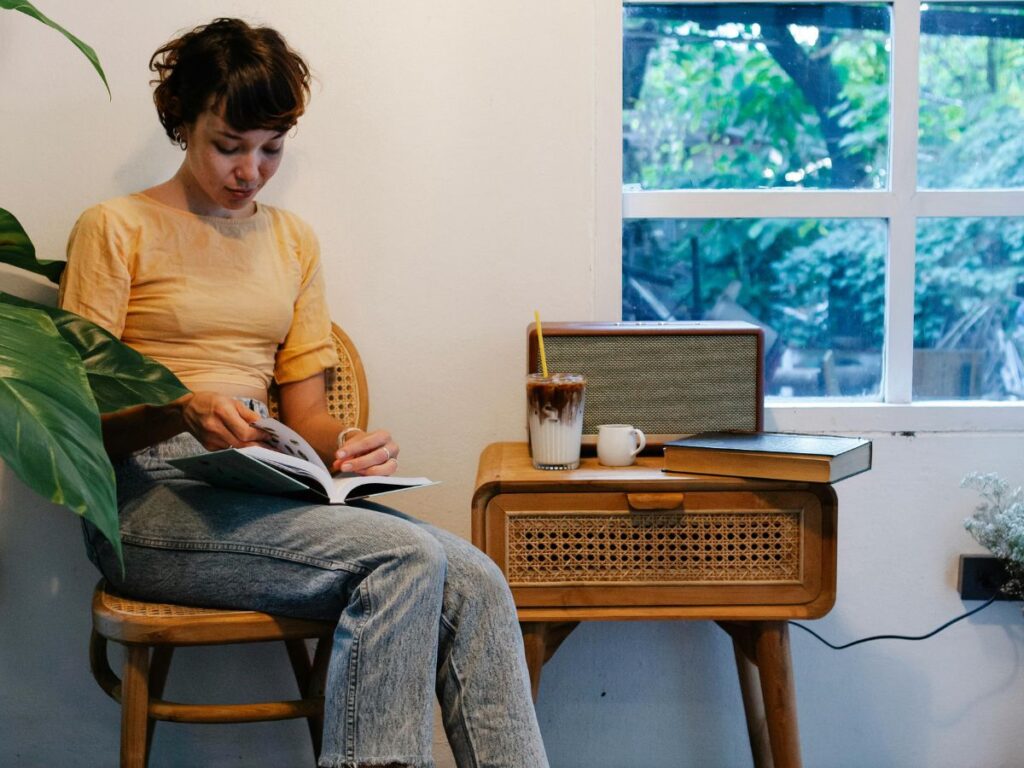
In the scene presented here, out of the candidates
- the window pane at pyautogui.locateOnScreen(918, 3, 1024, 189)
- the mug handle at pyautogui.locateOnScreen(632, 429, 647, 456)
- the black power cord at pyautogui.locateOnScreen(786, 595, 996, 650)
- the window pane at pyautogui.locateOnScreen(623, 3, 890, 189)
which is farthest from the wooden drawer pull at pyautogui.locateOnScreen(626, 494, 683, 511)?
the window pane at pyautogui.locateOnScreen(918, 3, 1024, 189)

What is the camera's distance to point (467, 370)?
1.78m

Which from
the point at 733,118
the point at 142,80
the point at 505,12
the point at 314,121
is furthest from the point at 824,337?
the point at 142,80

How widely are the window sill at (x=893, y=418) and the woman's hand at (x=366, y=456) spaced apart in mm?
701

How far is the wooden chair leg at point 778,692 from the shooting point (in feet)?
4.69

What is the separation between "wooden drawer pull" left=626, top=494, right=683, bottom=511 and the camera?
1379 mm

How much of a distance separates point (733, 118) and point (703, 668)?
3.09 feet

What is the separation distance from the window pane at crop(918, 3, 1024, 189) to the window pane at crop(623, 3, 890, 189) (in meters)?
0.08

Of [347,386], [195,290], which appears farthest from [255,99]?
[347,386]

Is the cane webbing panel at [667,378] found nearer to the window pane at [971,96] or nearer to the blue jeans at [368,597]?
the blue jeans at [368,597]

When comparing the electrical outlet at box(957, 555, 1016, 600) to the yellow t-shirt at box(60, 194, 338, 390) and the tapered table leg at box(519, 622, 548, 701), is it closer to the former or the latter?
the tapered table leg at box(519, 622, 548, 701)

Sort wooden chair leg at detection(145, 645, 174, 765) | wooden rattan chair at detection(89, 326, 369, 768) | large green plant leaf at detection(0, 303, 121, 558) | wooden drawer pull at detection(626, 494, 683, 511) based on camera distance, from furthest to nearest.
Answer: wooden chair leg at detection(145, 645, 174, 765) → wooden drawer pull at detection(626, 494, 683, 511) → wooden rattan chair at detection(89, 326, 369, 768) → large green plant leaf at detection(0, 303, 121, 558)

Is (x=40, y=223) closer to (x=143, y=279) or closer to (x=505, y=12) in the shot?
(x=143, y=279)

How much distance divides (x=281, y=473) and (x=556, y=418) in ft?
1.29

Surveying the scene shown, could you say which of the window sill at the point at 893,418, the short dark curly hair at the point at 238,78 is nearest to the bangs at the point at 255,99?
the short dark curly hair at the point at 238,78
